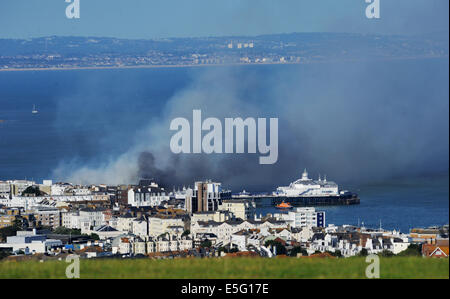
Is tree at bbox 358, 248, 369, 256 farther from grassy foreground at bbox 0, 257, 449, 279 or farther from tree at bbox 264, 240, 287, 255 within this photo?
grassy foreground at bbox 0, 257, 449, 279

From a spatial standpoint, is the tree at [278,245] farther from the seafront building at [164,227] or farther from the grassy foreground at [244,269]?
the grassy foreground at [244,269]

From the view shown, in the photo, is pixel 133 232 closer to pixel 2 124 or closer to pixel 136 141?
pixel 136 141

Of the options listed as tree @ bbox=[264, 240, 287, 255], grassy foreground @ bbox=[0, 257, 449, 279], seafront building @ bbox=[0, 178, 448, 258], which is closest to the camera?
grassy foreground @ bbox=[0, 257, 449, 279]

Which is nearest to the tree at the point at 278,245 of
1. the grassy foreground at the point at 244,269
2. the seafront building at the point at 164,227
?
the seafront building at the point at 164,227

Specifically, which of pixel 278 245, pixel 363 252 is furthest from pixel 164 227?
pixel 363 252

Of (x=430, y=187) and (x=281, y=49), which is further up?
(x=281, y=49)

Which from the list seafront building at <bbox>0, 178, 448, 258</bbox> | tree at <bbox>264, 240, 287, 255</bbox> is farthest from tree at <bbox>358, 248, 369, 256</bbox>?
tree at <bbox>264, 240, 287, 255</bbox>

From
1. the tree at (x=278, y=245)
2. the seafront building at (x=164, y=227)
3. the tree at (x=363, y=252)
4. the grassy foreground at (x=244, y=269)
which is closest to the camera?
the grassy foreground at (x=244, y=269)
